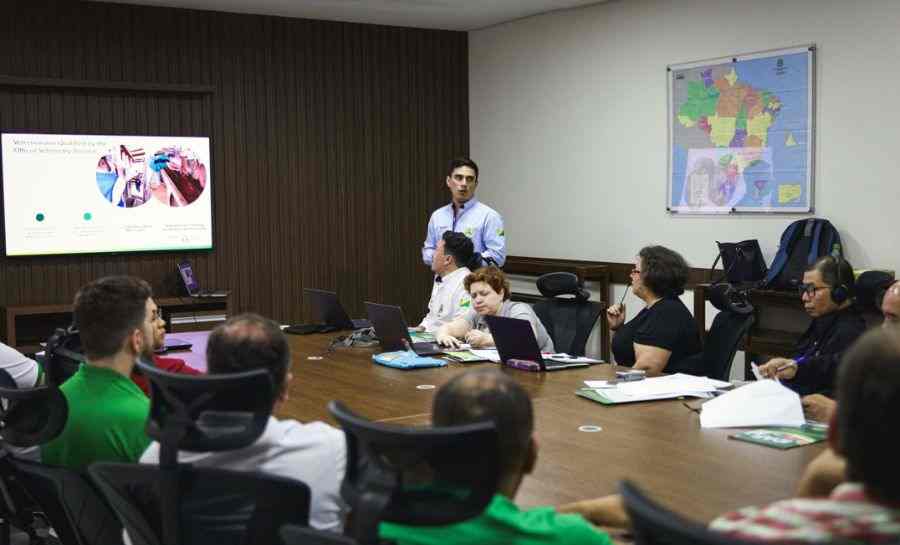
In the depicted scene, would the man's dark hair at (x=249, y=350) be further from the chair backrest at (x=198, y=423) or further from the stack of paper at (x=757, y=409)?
the stack of paper at (x=757, y=409)

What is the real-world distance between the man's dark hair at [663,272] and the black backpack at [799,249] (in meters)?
1.70

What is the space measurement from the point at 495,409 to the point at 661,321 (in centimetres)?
268

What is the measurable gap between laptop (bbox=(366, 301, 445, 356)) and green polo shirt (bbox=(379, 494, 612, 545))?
2677 millimetres

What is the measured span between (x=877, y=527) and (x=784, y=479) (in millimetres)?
1196

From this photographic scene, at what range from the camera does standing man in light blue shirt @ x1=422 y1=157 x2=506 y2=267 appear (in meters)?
6.40

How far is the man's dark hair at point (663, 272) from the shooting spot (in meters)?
4.29

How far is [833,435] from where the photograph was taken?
56.7 inches

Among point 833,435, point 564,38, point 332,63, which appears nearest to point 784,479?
point 833,435

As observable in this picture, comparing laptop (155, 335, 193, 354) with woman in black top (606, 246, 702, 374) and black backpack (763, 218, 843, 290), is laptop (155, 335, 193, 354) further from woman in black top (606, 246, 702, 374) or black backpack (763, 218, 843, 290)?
black backpack (763, 218, 843, 290)

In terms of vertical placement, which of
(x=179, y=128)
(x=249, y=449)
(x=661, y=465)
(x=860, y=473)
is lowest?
(x=661, y=465)

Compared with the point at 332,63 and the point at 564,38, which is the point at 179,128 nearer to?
the point at 332,63

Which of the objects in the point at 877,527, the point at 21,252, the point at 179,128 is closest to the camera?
the point at 877,527

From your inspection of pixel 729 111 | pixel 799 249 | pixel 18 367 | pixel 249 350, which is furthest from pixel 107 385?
pixel 729 111

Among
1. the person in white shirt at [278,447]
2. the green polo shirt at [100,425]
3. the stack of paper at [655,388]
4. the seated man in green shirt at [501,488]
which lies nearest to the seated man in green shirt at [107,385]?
the green polo shirt at [100,425]
